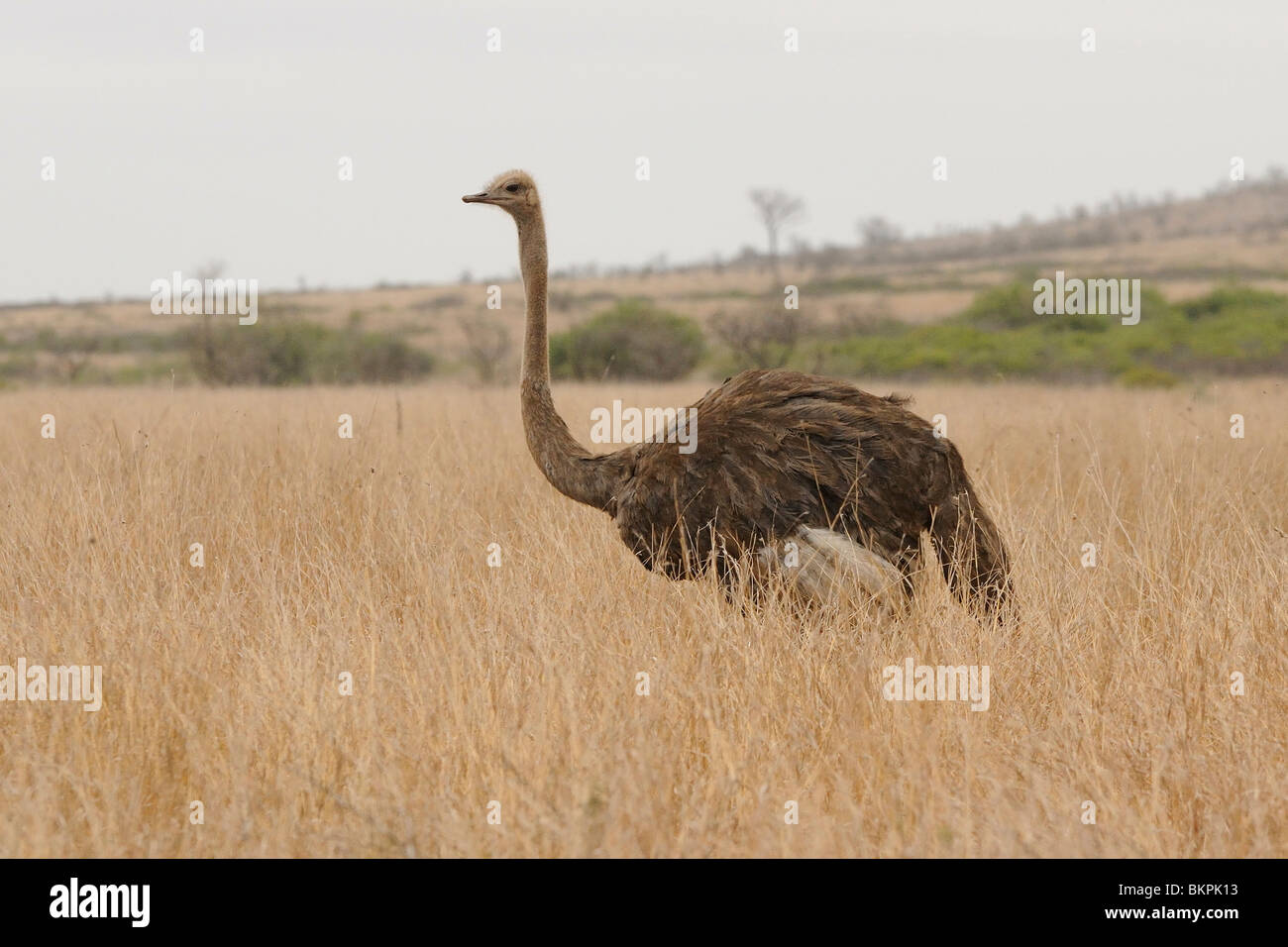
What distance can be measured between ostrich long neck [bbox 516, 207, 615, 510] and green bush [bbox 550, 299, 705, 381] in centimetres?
1785

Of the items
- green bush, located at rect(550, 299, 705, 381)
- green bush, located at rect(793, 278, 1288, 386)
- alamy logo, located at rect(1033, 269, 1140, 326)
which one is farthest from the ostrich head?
green bush, located at rect(793, 278, 1288, 386)

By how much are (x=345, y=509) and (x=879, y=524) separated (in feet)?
9.67

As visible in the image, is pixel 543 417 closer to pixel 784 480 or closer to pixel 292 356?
pixel 784 480

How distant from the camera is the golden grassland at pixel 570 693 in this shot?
327 cm

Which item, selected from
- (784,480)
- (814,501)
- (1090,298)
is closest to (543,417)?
(784,480)

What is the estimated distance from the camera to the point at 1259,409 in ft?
41.2

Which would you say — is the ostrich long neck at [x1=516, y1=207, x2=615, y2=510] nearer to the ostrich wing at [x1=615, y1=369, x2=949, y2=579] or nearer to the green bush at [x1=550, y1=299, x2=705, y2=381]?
the ostrich wing at [x1=615, y1=369, x2=949, y2=579]

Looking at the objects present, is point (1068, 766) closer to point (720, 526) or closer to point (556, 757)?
point (556, 757)

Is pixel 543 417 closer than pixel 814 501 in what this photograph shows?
No

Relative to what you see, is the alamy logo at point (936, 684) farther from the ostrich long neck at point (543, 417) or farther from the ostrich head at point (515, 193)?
the ostrich head at point (515, 193)
